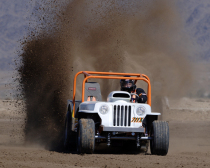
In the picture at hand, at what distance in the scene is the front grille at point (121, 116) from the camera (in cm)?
984

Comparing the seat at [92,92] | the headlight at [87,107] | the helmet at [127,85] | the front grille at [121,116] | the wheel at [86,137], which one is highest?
the helmet at [127,85]

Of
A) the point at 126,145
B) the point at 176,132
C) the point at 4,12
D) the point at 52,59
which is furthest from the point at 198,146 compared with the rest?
the point at 4,12

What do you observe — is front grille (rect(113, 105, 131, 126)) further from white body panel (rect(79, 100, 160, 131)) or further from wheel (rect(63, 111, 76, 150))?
wheel (rect(63, 111, 76, 150))

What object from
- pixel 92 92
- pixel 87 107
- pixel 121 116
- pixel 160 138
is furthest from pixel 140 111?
pixel 92 92

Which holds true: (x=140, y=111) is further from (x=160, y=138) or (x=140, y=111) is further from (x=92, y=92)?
(x=92, y=92)

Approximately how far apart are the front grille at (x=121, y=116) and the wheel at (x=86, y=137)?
53 cm

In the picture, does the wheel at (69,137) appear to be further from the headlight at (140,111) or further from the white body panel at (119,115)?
the headlight at (140,111)

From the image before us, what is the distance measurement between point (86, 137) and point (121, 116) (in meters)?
0.90

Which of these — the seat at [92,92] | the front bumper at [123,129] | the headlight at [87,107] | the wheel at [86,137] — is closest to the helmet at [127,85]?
the seat at [92,92]

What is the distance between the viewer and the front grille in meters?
9.84

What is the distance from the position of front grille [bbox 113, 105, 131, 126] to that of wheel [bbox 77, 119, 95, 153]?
535 mm

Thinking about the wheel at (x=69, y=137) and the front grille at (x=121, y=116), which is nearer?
the front grille at (x=121, y=116)

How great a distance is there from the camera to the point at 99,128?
10133 millimetres

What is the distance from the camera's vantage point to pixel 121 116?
9.87 m
